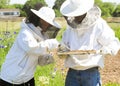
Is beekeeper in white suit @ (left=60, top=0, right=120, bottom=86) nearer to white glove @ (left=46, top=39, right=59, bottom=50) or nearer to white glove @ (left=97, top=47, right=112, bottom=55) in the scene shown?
white glove @ (left=97, top=47, right=112, bottom=55)

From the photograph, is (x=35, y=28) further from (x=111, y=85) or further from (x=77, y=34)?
(x=111, y=85)

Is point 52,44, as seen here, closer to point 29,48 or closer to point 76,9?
point 29,48

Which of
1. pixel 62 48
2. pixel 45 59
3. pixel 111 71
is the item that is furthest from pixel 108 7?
pixel 62 48

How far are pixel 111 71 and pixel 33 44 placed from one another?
5.17 metres

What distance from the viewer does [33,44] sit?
4.97 metres

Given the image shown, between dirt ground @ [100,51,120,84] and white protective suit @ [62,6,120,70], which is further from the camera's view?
dirt ground @ [100,51,120,84]

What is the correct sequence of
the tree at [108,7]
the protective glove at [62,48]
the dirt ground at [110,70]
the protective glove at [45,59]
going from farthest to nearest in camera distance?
1. the tree at [108,7]
2. the dirt ground at [110,70]
3. the protective glove at [45,59]
4. the protective glove at [62,48]

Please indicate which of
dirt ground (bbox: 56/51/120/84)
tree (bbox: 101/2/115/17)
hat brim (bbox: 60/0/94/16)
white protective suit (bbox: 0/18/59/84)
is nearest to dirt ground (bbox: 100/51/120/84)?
dirt ground (bbox: 56/51/120/84)

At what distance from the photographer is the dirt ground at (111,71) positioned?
350 inches

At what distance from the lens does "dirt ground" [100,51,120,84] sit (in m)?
8.89

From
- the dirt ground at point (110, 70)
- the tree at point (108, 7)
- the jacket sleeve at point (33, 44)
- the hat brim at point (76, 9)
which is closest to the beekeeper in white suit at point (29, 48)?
the jacket sleeve at point (33, 44)

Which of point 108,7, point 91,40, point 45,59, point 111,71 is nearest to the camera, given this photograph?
point 91,40

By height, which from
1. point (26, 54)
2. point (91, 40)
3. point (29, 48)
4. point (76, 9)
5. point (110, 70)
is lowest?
point (110, 70)

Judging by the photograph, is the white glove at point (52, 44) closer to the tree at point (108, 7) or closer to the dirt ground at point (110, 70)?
the dirt ground at point (110, 70)
